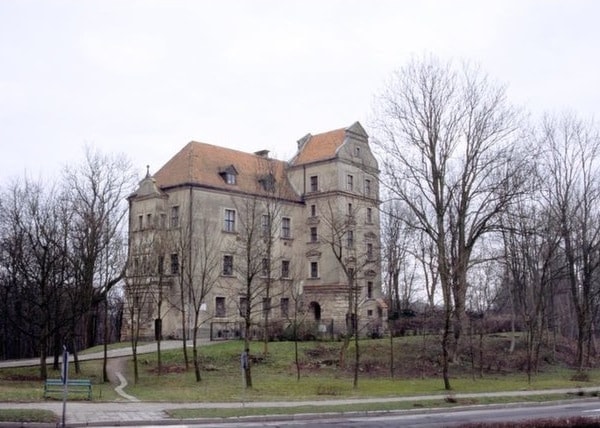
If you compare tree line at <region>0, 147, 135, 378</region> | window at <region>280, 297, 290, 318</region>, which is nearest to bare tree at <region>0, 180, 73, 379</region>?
tree line at <region>0, 147, 135, 378</region>

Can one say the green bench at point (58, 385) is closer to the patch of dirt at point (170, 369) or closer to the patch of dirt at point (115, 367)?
the patch of dirt at point (115, 367)

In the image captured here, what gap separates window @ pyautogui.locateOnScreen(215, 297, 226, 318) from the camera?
5366cm

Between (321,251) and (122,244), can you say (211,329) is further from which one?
(321,251)

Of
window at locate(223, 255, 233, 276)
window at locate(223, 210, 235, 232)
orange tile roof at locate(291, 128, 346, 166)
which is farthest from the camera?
orange tile roof at locate(291, 128, 346, 166)

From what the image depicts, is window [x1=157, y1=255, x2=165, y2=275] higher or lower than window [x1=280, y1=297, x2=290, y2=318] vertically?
higher

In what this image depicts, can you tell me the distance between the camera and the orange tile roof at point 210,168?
2126 inches

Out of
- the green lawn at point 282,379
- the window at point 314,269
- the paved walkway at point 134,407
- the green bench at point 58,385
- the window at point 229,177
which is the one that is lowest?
the green lawn at point 282,379

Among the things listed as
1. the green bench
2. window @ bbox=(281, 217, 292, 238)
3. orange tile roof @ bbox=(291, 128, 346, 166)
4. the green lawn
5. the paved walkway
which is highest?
orange tile roof @ bbox=(291, 128, 346, 166)

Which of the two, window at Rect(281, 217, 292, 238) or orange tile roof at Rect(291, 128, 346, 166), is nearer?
window at Rect(281, 217, 292, 238)

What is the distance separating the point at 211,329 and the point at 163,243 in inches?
540

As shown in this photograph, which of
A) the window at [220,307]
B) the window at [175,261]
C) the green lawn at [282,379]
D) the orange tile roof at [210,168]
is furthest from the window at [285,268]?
the window at [175,261]

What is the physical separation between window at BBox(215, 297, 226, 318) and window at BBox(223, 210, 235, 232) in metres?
5.60

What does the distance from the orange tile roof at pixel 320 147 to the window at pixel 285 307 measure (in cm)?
1265

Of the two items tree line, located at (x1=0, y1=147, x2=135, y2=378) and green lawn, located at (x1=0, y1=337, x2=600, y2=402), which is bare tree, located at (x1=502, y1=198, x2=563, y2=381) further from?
tree line, located at (x1=0, y1=147, x2=135, y2=378)
